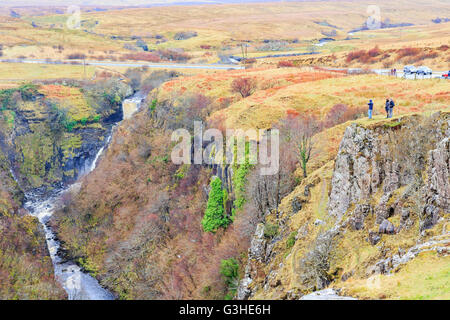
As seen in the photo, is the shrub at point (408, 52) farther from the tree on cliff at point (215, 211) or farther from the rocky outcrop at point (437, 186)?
the rocky outcrop at point (437, 186)

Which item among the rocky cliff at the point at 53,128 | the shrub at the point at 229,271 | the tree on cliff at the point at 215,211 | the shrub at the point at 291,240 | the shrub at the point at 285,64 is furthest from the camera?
the shrub at the point at 285,64

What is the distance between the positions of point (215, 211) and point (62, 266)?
18.4 metres

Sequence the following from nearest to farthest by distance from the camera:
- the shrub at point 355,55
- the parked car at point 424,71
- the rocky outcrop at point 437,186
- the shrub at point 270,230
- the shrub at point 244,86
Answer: the rocky outcrop at point 437,186 < the shrub at point 270,230 < the parked car at point 424,71 < the shrub at point 244,86 < the shrub at point 355,55

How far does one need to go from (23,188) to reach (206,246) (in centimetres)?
3882

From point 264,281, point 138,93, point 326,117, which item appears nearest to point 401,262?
point 264,281

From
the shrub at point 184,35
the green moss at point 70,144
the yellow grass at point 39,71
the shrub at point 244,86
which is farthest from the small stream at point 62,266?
the shrub at point 184,35

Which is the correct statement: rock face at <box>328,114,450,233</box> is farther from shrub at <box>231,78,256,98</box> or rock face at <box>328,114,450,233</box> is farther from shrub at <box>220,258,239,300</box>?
shrub at <box>231,78,256,98</box>

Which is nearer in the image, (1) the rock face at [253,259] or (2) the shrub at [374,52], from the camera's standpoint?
(1) the rock face at [253,259]

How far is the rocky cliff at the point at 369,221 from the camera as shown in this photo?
662 inches

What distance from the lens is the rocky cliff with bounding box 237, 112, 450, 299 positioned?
1681cm

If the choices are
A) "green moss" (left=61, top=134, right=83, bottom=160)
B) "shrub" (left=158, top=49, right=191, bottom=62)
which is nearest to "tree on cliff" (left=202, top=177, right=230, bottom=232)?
"green moss" (left=61, top=134, right=83, bottom=160)

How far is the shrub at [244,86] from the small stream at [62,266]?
27.8 metres

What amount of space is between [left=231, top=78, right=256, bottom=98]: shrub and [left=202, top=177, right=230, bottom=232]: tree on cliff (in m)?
20.5
